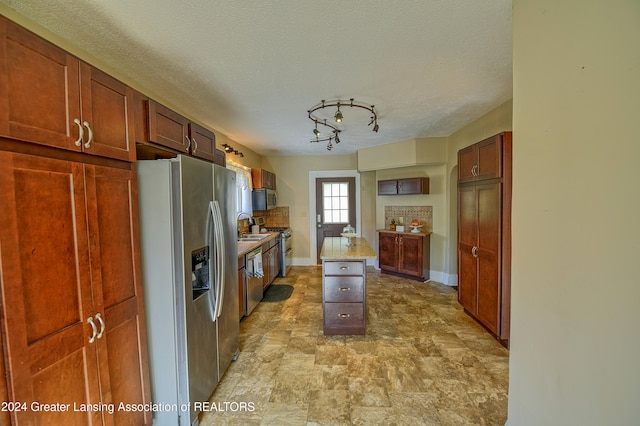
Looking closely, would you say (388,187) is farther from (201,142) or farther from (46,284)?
(46,284)

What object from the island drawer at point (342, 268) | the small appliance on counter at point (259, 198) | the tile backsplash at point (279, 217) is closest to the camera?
the island drawer at point (342, 268)

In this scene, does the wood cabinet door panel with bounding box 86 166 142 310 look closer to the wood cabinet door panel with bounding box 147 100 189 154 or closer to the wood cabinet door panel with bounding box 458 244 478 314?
the wood cabinet door panel with bounding box 147 100 189 154

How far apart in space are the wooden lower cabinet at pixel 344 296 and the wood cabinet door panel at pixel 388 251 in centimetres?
230

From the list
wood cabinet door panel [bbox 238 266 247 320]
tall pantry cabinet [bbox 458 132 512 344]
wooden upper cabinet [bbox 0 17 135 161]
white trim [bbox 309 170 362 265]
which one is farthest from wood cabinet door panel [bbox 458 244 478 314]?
wooden upper cabinet [bbox 0 17 135 161]

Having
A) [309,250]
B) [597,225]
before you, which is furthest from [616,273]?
[309,250]

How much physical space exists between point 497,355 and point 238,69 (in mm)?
3475

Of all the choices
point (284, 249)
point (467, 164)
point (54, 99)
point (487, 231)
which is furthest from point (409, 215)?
point (54, 99)

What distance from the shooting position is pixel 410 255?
180 inches

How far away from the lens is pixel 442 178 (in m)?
4.41

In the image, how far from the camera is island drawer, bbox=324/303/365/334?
2.73m

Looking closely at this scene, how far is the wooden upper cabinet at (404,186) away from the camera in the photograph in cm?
449

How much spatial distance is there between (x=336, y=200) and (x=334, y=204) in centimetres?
10

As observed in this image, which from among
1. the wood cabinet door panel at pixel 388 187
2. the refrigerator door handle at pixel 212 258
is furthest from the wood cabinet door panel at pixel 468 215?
the refrigerator door handle at pixel 212 258

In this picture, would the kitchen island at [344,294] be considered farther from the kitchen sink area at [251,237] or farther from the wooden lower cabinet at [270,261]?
the kitchen sink area at [251,237]
